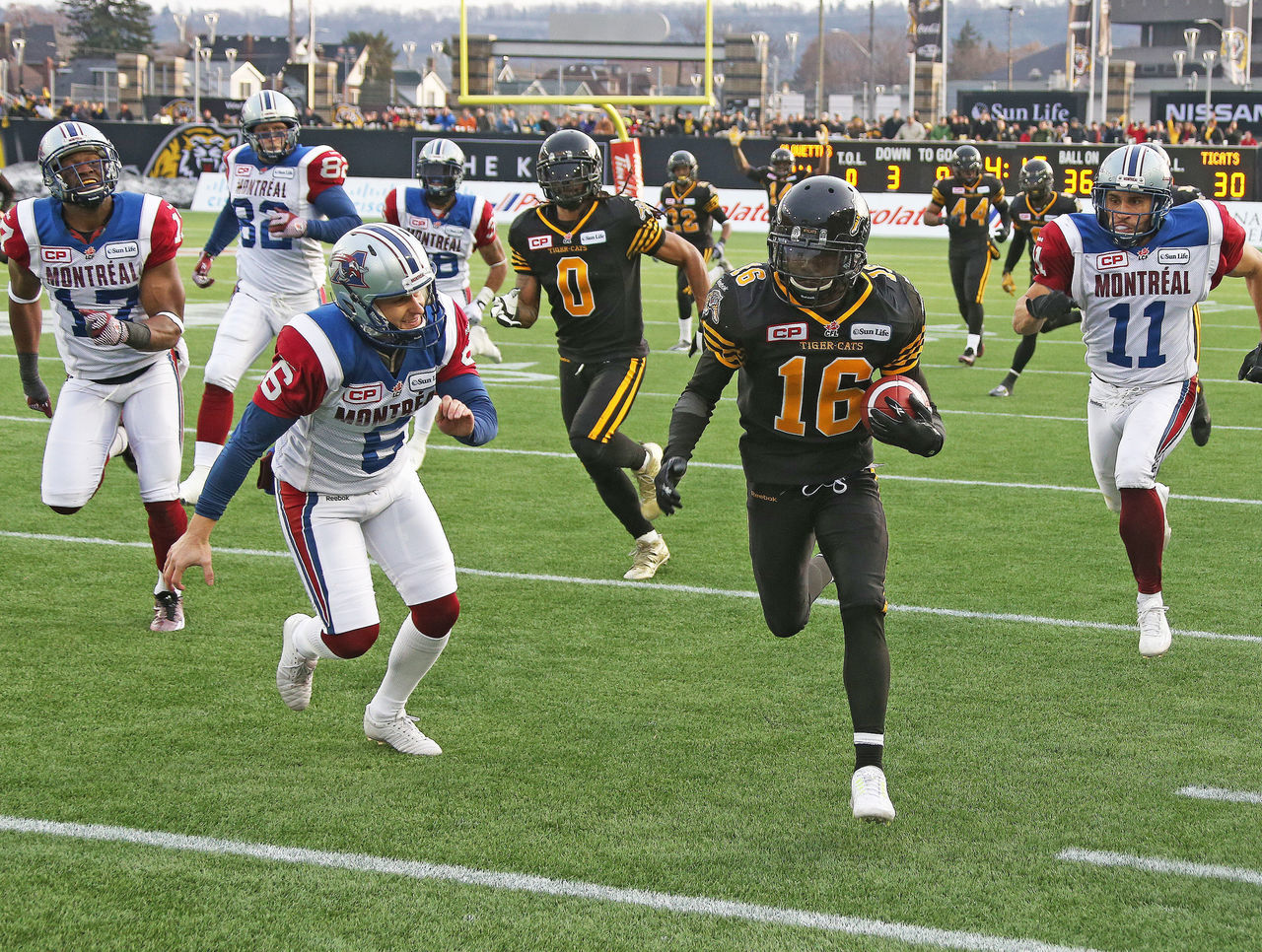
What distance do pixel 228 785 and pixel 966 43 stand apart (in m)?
140

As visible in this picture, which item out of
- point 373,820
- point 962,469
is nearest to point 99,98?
point 962,469

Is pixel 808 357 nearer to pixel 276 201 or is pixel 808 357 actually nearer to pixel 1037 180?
pixel 276 201

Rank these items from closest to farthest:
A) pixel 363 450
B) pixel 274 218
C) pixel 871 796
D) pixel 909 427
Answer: pixel 871 796, pixel 909 427, pixel 363 450, pixel 274 218

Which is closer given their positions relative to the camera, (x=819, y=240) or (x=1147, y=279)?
(x=819, y=240)

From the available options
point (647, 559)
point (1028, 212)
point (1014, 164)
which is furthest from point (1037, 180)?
point (1014, 164)

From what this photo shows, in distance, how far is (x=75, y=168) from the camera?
598cm

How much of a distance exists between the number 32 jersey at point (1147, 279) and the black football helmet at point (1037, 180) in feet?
27.2

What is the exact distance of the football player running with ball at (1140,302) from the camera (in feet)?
20.3

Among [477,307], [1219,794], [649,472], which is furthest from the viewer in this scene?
[477,307]

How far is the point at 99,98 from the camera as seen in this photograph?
67688mm

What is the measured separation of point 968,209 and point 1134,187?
864 cm

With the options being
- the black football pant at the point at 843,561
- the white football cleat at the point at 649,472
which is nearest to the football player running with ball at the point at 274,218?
the white football cleat at the point at 649,472

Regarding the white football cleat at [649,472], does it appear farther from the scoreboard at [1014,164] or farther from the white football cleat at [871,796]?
the scoreboard at [1014,164]

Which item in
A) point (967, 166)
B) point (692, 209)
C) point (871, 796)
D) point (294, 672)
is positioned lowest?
point (871, 796)
